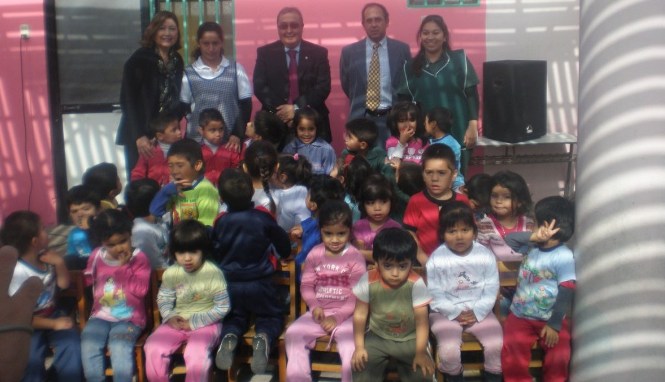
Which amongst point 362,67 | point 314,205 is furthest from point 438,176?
point 362,67

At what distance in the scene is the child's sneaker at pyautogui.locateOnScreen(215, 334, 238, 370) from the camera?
3.84 meters

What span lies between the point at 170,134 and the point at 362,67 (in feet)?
5.05

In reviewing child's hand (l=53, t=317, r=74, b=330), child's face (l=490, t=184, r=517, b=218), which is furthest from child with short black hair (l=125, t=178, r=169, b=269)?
child's face (l=490, t=184, r=517, b=218)

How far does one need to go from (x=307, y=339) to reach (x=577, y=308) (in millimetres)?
1312

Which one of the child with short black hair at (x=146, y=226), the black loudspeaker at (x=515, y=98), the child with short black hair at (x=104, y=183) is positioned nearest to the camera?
the child with short black hair at (x=146, y=226)

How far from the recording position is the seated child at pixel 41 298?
3.94 m

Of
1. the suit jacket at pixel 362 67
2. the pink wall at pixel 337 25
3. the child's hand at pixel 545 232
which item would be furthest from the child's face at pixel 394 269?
the pink wall at pixel 337 25

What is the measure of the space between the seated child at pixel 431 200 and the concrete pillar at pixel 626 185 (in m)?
1.20

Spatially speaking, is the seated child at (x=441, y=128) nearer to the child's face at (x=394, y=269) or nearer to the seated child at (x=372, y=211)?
the seated child at (x=372, y=211)

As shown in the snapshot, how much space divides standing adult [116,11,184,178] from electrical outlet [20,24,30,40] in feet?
6.02

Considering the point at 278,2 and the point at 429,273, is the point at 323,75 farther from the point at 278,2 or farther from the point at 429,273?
the point at 429,273

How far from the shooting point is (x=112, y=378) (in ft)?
13.3

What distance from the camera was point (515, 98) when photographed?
6.52 metres

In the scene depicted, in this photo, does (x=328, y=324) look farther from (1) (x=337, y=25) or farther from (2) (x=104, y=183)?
(1) (x=337, y=25)
